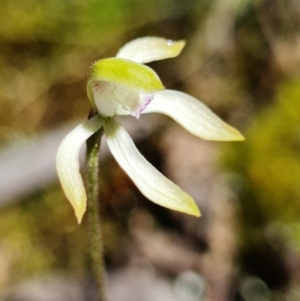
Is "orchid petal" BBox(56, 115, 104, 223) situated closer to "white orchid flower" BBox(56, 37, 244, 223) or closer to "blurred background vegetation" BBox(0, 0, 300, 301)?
"white orchid flower" BBox(56, 37, 244, 223)

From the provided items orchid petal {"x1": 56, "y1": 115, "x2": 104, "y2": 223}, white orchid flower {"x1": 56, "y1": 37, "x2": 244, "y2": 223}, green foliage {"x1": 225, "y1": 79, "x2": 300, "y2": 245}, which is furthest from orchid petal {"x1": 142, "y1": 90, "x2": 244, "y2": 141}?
green foliage {"x1": 225, "y1": 79, "x2": 300, "y2": 245}

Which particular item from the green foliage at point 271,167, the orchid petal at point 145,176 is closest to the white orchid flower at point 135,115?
the orchid petal at point 145,176

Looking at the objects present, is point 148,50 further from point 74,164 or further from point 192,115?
point 74,164

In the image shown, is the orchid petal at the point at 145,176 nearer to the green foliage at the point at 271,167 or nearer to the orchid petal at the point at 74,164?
the orchid petal at the point at 74,164

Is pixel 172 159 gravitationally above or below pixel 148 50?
below

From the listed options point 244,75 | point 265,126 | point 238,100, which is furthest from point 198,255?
point 244,75

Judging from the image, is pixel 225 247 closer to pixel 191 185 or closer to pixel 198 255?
pixel 198 255

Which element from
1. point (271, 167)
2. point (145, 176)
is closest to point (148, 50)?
point (145, 176)

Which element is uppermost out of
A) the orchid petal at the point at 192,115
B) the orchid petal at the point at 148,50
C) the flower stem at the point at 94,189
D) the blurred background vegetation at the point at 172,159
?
the orchid petal at the point at 148,50
